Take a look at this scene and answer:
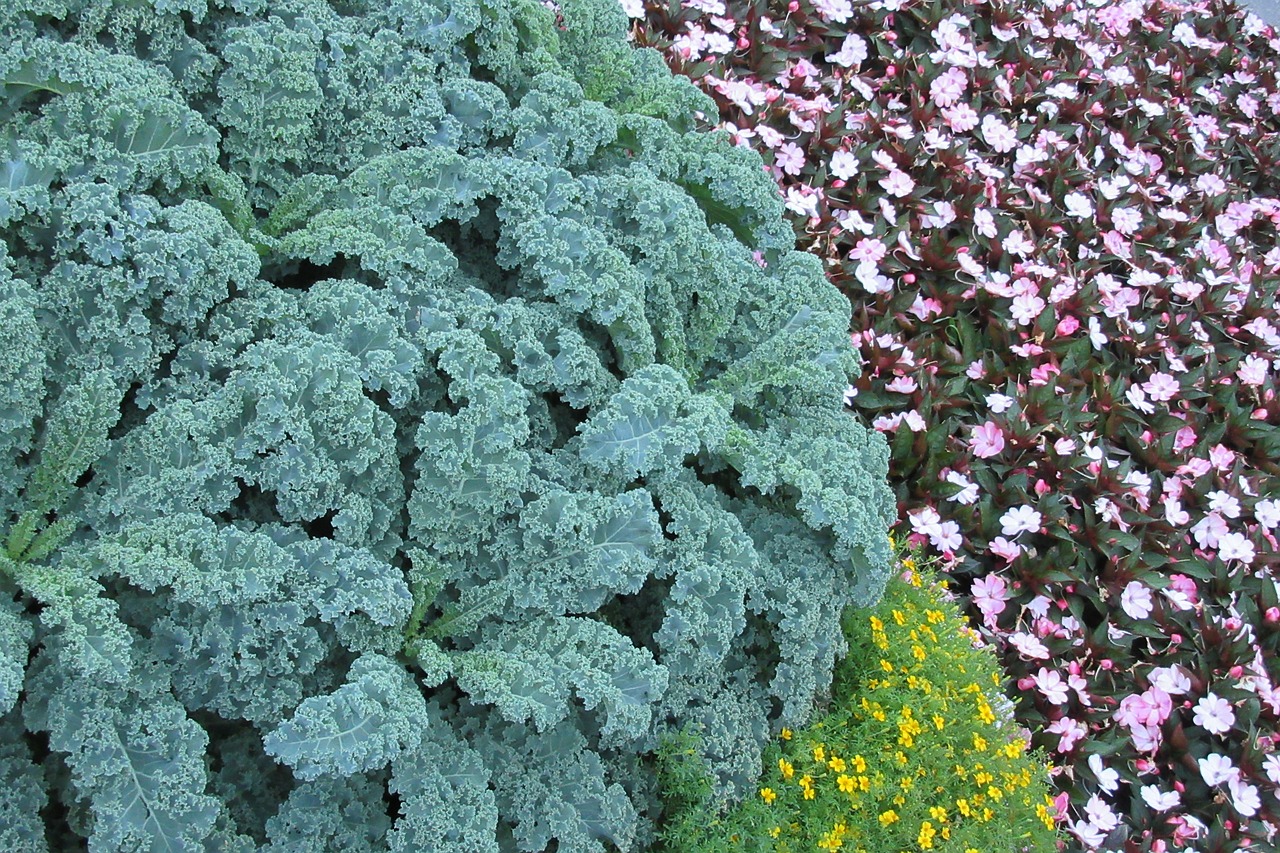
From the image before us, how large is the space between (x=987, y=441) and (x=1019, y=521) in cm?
29

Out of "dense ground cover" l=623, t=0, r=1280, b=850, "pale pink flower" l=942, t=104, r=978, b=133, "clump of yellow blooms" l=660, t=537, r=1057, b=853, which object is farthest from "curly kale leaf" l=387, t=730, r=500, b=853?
"pale pink flower" l=942, t=104, r=978, b=133

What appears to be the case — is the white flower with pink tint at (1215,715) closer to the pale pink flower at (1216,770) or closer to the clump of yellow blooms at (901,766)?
the pale pink flower at (1216,770)

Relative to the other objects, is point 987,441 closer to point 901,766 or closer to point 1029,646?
point 1029,646

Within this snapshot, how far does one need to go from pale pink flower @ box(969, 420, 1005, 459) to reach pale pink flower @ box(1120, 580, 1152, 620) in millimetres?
535

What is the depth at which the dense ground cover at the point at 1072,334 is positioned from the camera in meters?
2.98

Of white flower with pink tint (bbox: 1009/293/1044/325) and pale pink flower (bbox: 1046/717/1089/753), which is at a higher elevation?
white flower with pink tint (bbox: 1009/293/1044/325)

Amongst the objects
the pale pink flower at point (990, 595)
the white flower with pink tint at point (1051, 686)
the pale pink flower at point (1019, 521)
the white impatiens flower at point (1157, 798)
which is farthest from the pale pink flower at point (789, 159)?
the white impatiens flower at point (1157, 798)

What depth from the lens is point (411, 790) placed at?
5.92ft

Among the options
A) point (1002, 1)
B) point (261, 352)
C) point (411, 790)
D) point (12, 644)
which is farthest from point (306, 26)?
point (1002, 1)

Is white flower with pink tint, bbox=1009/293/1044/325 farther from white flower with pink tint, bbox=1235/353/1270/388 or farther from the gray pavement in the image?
the gray pavement

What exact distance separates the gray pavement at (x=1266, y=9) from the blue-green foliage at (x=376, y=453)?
14.7ft

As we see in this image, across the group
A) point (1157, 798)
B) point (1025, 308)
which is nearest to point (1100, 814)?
point (1157, 798)

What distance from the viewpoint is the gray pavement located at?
18.2ft

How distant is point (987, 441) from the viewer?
3285 mm
